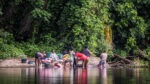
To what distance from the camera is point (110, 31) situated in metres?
49.2

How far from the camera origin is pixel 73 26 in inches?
1800

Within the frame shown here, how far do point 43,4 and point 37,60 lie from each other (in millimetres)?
7236

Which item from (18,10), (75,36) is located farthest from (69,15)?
(18,10)

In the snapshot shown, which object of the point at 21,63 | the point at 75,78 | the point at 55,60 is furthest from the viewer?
the point at 21,63

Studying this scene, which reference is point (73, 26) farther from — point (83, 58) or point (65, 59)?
point (83, 58)

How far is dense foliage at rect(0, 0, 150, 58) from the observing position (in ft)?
149

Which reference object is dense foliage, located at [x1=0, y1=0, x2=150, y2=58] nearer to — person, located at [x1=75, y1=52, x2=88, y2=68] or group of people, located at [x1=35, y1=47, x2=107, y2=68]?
group of people, located at [x1=35, y1=47, x2=107, y2=68]

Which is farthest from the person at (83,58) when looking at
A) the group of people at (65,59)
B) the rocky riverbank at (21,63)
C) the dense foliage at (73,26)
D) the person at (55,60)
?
the dense foliage at (73,26)

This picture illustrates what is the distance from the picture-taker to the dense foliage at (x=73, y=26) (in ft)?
149

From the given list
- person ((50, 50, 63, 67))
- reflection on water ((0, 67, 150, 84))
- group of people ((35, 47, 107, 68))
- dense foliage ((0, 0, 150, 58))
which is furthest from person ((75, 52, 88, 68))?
reflection on water ((0, 67, 150, 84))

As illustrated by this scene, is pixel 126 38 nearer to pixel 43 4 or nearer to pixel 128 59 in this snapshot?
pixel 128 59

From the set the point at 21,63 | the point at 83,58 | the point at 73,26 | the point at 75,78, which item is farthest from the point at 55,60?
the point at 75,78

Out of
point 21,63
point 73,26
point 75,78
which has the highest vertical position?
point 73,26

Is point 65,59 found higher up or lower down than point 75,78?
lower down
